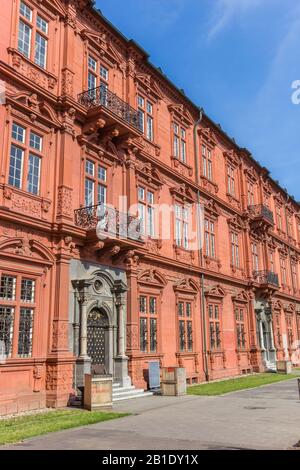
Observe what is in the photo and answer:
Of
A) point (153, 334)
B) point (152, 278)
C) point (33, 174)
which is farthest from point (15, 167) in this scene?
point (153, 334)

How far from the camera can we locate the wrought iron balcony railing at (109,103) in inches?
702

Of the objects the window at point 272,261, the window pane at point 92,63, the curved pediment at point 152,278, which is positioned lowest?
the curved pediment at point 152,278

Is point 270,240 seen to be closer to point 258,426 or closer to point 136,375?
point 136,375

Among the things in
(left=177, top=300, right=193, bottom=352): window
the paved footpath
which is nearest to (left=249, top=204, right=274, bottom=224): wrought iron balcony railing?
(left=177, top=300, right=193, bottom=352): window

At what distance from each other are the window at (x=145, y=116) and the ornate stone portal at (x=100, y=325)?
7.80 meters

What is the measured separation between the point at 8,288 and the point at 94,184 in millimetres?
5905

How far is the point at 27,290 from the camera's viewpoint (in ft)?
47.5

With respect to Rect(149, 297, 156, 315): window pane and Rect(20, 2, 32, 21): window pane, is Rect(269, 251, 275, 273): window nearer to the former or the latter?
Rect(149, 297, 156, 315): window pane

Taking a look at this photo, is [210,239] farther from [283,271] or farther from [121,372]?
[283,271]

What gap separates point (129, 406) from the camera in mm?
14531

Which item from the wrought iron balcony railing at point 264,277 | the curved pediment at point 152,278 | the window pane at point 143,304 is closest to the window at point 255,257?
the wrought iron balcony railing at point 264,277

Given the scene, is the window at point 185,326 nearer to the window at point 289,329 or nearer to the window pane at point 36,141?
the window pane at point 36,141
